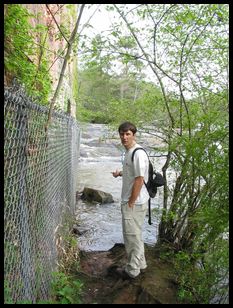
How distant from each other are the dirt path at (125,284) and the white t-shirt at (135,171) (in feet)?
3.66

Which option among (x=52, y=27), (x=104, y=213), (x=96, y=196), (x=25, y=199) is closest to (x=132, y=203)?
(x=25, y=199)

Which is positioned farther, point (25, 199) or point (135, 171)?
point (135, 171)

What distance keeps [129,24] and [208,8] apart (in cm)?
107

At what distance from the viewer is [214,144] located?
361 cm

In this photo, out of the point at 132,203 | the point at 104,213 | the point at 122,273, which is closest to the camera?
the point at 132,203

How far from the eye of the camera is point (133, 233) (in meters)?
4.31

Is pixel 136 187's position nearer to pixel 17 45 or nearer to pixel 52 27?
pixel 17 45

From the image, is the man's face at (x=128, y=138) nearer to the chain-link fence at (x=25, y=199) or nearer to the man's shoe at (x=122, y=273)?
the chain-link fence at (x=25, y=199)

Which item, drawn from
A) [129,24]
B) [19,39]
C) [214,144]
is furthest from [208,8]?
[19,39]

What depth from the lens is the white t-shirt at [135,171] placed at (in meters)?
4.04

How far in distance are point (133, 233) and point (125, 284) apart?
0.70 m

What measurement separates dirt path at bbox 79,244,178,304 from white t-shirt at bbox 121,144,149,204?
1.12 m

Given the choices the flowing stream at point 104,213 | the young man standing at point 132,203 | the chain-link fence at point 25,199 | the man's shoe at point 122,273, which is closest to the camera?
the chain-link fence at point 25,199

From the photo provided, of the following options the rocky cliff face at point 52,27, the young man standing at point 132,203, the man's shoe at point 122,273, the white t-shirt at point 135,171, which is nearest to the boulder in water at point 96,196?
the rocky cliff face at point 52,27
